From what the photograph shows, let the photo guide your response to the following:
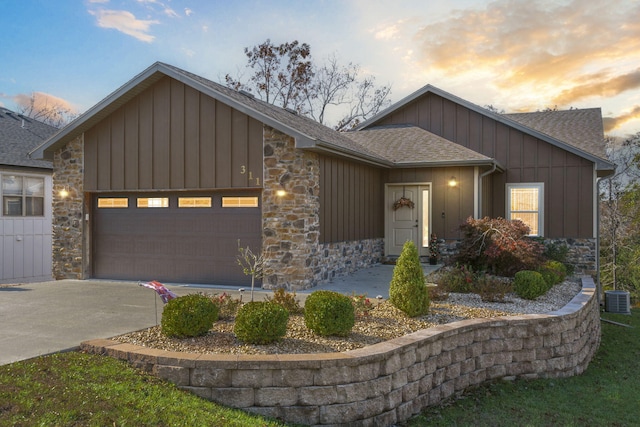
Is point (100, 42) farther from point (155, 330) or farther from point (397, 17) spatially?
point (155, 330)

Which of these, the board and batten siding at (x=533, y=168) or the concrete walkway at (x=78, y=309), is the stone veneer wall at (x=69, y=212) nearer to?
the concrete walkway at (x=78, y=309)

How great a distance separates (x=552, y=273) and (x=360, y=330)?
5.50 m

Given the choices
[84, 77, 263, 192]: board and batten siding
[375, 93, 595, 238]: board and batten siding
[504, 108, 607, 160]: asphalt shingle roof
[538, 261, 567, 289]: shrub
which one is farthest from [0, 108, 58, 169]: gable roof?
[504, 108, 607, 160]: asphalt shingle roof

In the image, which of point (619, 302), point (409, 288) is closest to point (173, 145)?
point (409, 288)

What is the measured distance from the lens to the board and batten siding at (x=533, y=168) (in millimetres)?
12797

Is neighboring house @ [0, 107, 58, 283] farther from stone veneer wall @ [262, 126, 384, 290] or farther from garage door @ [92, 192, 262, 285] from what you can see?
stone veneer wall @ [262, 126, 384, 290]

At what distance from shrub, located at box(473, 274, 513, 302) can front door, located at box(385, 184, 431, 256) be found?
189 inches

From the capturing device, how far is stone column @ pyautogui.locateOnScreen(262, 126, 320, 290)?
912cm

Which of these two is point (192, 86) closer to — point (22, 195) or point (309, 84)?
point (22, 195)

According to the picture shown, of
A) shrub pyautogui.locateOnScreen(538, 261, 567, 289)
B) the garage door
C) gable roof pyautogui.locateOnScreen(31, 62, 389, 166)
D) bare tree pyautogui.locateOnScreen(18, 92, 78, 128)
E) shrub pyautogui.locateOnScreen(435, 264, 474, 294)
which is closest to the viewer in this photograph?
shrub pyautogui.locateOnScreen(435, 264, 474, 294)

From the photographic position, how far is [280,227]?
9312 millimetres

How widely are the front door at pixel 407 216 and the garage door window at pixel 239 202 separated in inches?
195

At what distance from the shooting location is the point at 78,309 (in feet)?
23.5

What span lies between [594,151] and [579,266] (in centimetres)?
302
